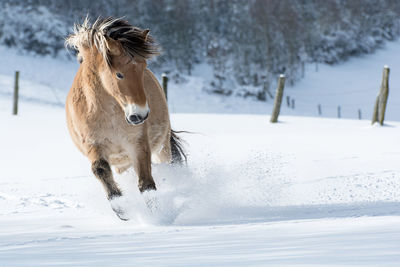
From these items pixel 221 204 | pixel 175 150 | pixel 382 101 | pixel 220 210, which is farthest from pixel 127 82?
pixel 382 101

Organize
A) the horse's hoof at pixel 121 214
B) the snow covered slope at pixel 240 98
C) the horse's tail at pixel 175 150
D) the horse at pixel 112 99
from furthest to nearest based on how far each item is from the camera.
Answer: the snow covered slope at pixel 240 98
the horse's tail at pixel 175 150
the horse's hoof at pixel 121 214
the horse at pixel 112 99

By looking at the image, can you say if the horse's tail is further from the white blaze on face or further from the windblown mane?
the white blaze on face

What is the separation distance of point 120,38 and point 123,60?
7.8 inches

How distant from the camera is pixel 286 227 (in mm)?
3443

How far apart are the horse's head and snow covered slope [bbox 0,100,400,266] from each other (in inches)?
30.9

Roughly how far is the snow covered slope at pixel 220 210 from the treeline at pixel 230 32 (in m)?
28.1

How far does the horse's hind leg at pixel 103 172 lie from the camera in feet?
14.1

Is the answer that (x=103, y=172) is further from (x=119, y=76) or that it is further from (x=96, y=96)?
(x=119, y=76)

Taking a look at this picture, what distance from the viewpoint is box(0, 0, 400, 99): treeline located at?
38.2 metres

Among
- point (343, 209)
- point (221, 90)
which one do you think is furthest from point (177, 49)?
point (343, 209)

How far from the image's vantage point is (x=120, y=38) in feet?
13.6

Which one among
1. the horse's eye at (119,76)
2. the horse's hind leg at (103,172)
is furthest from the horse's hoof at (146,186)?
the horse's eye at (119,76)

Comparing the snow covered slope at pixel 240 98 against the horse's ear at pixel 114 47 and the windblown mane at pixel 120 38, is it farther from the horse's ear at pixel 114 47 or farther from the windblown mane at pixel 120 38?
the horse's ear at pixel 114 47

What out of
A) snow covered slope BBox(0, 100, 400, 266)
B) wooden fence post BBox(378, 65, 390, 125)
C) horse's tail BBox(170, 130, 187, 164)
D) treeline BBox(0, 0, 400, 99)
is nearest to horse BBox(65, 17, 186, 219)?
snow covered slope BBox(0, 100, 400, 266)
